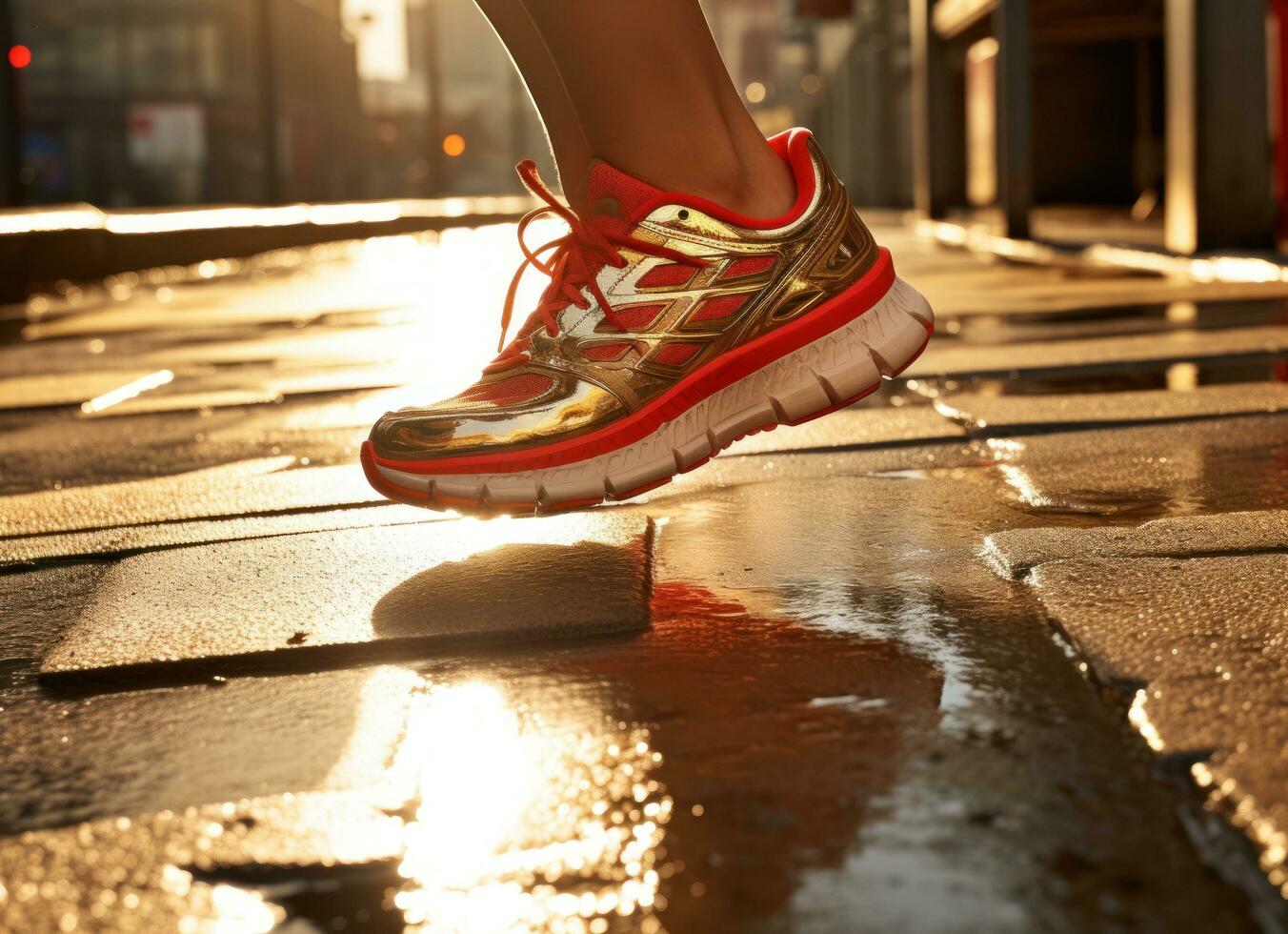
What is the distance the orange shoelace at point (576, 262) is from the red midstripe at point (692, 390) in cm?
10

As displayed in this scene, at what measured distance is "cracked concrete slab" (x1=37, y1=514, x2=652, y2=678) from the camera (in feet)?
4.08

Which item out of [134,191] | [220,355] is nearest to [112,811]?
[220,355]

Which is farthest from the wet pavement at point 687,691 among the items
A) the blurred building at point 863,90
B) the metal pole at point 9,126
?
the blurred building at point 863,90

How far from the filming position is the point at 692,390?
164cm

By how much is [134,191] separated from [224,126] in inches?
141

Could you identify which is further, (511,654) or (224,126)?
(224,126)

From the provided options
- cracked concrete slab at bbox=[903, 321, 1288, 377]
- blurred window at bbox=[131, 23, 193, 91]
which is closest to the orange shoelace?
cracked concrete slab at bbox=[903, 321, 1288, 377]

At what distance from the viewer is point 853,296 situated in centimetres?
172

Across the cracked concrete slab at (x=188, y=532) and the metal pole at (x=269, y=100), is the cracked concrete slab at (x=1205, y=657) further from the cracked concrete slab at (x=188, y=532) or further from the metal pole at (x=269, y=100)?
the metal pole at (x=269, y=100)

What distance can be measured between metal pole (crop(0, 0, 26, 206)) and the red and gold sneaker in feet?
25.6

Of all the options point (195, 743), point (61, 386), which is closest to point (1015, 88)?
point (61, 386)

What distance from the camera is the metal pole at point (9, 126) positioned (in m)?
8.63

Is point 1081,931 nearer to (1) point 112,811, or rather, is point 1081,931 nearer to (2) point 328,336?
(1) point 112,811

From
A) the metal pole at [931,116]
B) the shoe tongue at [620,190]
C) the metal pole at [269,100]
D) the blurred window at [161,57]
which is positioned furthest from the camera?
→ the blurred window at [161,57]
